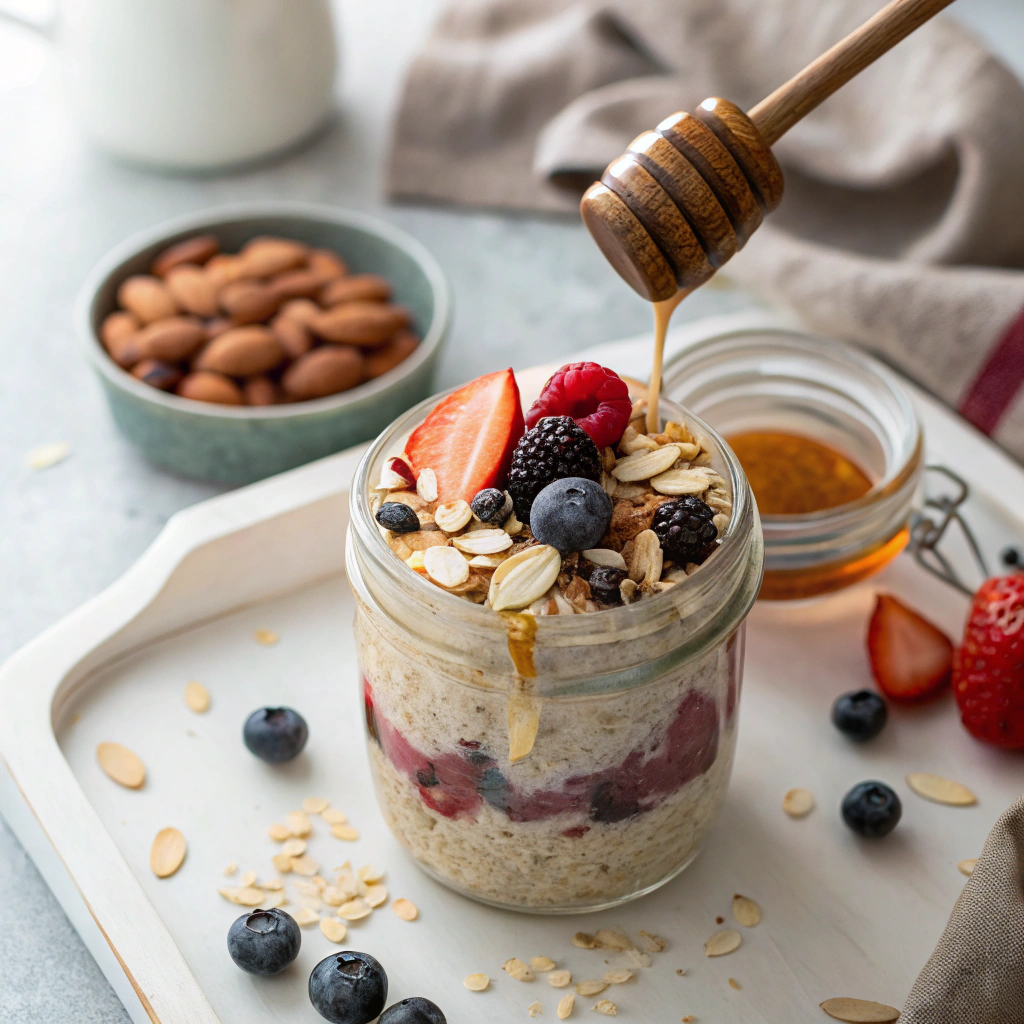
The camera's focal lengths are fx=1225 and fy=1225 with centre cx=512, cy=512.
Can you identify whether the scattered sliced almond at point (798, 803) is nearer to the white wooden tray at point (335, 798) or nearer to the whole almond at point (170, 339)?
the white wooden tray at point (335, 798)

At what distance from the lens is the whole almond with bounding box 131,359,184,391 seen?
4.82 feet

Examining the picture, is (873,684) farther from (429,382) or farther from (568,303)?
(568,303)

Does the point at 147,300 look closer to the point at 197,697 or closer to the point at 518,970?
the point at 197,697

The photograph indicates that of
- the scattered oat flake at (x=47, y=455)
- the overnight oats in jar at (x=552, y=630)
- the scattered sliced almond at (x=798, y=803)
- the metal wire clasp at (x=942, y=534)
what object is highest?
the overnight oats in jar at (x=552, y=630)

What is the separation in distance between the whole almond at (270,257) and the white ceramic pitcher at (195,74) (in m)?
0.31

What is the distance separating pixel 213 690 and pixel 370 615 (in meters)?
0.34

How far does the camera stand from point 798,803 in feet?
3.48

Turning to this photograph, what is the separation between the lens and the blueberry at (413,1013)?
2.88ft

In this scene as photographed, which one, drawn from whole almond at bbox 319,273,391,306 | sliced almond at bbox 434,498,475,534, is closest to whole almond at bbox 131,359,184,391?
whole almond at bbox 319,273,391,306

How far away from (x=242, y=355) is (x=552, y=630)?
837 millimetres

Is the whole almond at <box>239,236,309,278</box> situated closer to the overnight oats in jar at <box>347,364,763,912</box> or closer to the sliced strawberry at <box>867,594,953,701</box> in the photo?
the overnight oats in jar at <box>347,364,763,912</box>

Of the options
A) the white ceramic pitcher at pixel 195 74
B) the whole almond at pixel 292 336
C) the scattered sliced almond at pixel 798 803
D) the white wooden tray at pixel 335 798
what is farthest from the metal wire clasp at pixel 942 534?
the white ceramic pitcher at pixel 195 74

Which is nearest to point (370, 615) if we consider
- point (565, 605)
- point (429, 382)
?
point (565, 605)

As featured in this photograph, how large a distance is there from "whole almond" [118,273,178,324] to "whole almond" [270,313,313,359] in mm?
132
